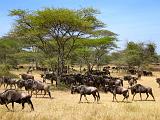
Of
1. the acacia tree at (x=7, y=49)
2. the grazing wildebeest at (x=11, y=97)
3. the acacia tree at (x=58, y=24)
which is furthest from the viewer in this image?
the acacia tree at (x=7, y=49)

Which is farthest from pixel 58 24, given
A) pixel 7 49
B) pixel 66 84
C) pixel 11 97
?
pixel 7 49

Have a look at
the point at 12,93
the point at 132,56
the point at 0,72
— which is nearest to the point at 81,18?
the point at 0,72

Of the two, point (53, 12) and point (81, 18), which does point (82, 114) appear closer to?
point (53, 12)

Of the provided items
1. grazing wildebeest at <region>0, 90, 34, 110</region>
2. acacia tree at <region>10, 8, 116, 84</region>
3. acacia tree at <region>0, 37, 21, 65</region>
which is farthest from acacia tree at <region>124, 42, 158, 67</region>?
grazing wildebeest at <region>0, 90, 34, 110</region>

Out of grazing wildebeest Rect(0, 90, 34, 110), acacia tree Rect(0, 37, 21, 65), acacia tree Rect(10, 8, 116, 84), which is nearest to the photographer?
grazing wildebeest Rect(0, 90, 34, 110)

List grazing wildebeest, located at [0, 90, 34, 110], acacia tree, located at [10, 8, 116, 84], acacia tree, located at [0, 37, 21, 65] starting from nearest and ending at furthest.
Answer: grazing wildebeest, located at [0, 90, 34, 110], acacia tree, located at [10, 8, 116, 84], acacia tree, located at [0, 37, 21, 65]

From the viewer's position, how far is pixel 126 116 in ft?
56.4

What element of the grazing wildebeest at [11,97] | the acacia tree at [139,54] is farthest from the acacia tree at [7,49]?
the grazing wildebeest at [11,97]

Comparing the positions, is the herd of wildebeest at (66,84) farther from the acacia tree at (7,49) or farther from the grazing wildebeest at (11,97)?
the acacia tree at (7,49)

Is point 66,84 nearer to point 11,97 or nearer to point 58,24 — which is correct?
point 58,24

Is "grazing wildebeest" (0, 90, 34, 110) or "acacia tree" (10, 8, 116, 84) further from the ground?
"acacia tree" (10, 8, 116, 84)

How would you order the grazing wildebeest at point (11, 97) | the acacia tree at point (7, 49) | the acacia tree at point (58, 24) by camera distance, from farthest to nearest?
1. the acacia tree at point (7, 49)
2. the acacia tree at point (58, 24)
3. the grazing wildebeest at point (11, 97)

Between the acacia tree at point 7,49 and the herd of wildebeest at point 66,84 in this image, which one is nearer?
the herd of wildebeest at point 66,84

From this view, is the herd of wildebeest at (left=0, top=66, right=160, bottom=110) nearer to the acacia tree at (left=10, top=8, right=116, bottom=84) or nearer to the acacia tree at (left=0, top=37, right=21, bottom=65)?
the acacia tree at (left=10, top=8, right=116, bottom=84)
